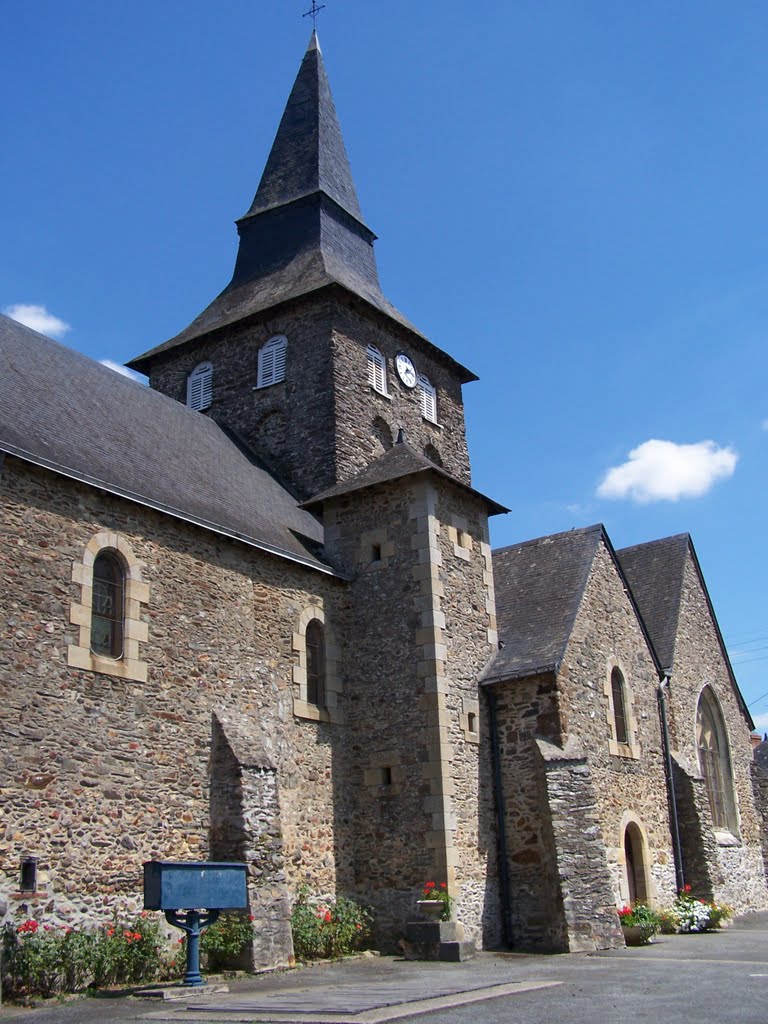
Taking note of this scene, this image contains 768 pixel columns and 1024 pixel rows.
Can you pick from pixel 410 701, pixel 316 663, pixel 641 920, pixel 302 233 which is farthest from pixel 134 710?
pixel 302 233

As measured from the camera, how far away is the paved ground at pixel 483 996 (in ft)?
26.9

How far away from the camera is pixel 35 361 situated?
15664 mm

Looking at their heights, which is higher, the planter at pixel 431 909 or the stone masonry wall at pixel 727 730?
the stone masonry wall at pixel 727 730

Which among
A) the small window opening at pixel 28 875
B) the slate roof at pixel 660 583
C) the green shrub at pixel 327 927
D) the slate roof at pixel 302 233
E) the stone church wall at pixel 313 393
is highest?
the slate roof at pixel 302 233

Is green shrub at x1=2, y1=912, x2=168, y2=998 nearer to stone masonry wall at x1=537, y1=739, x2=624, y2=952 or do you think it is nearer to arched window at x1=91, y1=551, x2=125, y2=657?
arched window at x1=91, y1=551, x2=125, y2=657

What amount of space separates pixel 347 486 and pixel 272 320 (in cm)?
566

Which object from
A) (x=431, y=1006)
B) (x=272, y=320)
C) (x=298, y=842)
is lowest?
(x=431, y=1006)

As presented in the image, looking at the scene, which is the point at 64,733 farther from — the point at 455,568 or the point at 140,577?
the point at 455,568

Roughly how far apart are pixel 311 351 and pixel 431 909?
11314 mm

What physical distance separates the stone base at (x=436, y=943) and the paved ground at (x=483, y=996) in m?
0.34

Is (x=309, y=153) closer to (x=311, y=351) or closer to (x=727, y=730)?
(x=311, y=351)

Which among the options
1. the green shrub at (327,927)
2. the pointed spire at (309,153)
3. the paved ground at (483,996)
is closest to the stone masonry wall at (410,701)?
the green shrub at (327,927)

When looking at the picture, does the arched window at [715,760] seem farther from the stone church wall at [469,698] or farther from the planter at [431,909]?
the planter at [431,909]

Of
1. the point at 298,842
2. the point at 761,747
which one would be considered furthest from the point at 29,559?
the point at 761,747
